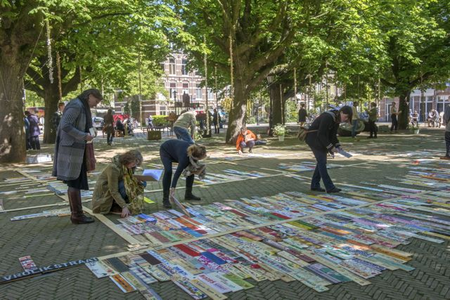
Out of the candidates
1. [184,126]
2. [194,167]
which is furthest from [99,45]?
[194,167]

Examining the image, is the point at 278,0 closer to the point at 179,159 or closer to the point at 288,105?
the point at 179,159

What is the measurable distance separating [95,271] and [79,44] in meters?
12.6

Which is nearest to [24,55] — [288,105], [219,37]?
[219,37]

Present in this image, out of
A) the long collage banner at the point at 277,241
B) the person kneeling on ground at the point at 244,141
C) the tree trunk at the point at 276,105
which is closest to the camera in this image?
the long collage banner at the point at 277,241

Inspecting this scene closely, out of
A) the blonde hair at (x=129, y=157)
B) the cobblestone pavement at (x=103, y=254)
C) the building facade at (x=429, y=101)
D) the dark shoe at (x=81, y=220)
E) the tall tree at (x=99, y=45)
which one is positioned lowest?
the cobblestone pavement at (x=103, y=254)

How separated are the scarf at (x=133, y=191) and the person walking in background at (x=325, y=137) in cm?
334

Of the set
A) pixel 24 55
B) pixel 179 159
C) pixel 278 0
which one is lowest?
pixel 179 159

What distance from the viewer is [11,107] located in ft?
43.3

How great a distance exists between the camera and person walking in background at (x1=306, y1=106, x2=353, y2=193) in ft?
25.4

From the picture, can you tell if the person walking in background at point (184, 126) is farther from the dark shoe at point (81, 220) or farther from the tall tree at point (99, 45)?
the dark shoe at point (81, 220)

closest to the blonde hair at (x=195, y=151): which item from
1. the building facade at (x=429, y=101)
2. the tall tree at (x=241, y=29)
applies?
the tall tree at (x=241, y=29)

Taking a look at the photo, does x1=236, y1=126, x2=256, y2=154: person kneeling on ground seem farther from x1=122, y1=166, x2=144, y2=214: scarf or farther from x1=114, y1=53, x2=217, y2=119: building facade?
x1=114, y1=53, x2=217, y2=119: building facade

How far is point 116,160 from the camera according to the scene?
20.9 feet

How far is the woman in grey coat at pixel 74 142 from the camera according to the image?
224 inches
